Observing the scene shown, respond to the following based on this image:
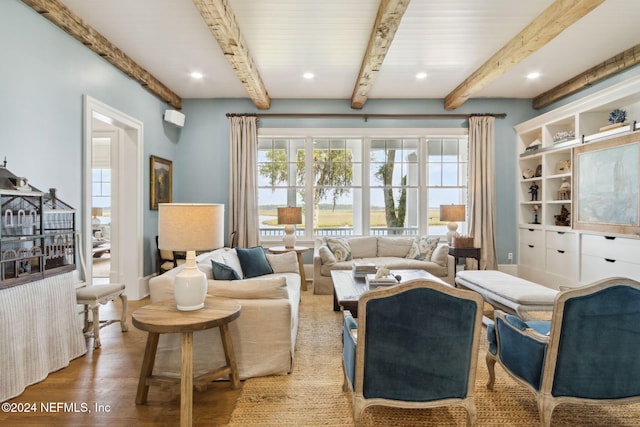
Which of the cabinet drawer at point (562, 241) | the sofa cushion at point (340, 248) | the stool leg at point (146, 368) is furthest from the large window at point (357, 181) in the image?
the stool leg at point (146, 368)

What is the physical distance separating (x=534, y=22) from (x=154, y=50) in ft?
12.8

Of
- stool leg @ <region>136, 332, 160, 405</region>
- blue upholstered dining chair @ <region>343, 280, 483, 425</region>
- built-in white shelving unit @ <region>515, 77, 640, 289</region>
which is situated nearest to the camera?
blue upholstered dining chair @ <region>343, 280, 483, 425</region>

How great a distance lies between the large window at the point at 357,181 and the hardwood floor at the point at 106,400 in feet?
11.1

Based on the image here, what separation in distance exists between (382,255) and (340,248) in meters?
0.73

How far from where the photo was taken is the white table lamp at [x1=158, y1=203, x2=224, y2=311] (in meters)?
2.02

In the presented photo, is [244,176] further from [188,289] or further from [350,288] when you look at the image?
[188,289]

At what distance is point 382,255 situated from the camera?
5.38 metres

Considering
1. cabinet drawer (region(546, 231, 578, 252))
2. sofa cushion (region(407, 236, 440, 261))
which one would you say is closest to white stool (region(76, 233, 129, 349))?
sofa cushion (region(407, 236, 440, 261))

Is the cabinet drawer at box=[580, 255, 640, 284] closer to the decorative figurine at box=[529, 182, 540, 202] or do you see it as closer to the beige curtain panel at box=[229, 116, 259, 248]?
the decorative figurine at box=[529, 182, 540, 202]

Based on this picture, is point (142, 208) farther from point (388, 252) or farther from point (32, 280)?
point (388, 252)

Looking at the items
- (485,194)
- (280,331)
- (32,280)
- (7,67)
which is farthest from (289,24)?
(485,194)

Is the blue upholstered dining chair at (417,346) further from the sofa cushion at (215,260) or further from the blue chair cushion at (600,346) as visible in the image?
the sofa cushion at (215,260)

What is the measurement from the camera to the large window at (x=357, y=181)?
5.83m

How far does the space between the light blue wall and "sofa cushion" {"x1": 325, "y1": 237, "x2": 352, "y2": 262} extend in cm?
193
